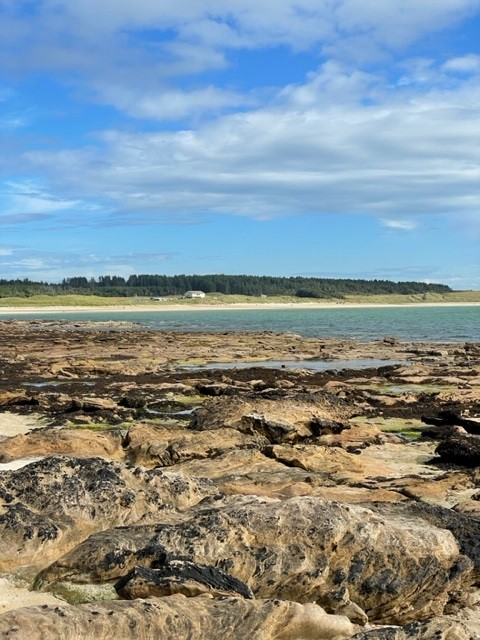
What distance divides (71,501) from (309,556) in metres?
2.92

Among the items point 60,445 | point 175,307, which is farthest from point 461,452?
point 175,307

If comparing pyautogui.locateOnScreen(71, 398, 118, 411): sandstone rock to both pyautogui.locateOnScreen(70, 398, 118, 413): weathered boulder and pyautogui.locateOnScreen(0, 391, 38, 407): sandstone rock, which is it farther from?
pyautogui.locateOnScreen(0, 391, 38, 407): sandstone rock

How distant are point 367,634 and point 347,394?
17800 millimetres

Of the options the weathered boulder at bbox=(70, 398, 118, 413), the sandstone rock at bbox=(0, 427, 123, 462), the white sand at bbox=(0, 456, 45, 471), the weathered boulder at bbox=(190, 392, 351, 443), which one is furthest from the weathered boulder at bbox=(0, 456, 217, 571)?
the weathered boulder at bbox=(70, 398, 118, 413)

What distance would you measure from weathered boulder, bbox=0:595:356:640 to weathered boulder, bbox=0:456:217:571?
1.93 metres

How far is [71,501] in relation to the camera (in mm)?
8703

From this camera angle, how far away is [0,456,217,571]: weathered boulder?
7984 mm

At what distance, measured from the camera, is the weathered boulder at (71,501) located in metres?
7.98

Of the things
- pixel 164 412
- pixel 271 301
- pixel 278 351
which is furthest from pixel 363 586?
pixel 271 301

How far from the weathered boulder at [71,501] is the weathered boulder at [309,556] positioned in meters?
0.55

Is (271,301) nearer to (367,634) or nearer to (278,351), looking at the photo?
(278,351)

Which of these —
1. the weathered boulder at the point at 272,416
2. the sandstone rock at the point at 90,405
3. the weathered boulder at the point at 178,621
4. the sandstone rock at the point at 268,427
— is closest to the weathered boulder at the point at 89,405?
the sandstone rock at the point at 90,405

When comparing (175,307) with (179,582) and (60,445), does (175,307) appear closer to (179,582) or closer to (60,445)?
(60,445)

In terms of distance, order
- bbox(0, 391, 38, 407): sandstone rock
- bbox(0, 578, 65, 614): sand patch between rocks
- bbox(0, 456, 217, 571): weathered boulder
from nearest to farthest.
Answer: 1. bbox(0, 578, 65, 614): sand patch between rocks
2. bbox(0, 456, 217, 571): weathered boulder
3. bbox(0, 391, 38, 407): sandstone rock
